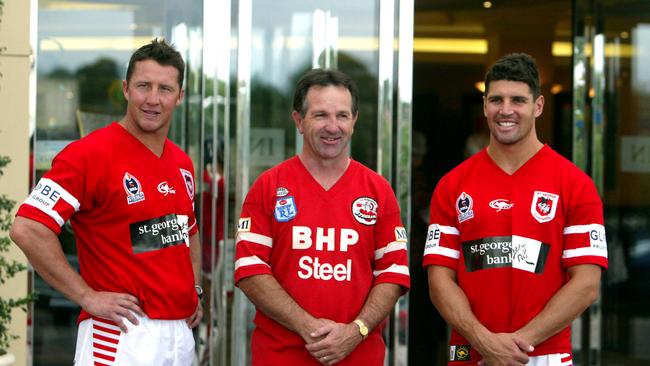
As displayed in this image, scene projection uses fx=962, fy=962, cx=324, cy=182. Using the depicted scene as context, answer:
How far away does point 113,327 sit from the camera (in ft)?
12.1

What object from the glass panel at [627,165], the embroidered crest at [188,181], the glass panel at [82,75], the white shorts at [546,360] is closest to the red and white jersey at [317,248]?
the embroidered crest at [188,181]

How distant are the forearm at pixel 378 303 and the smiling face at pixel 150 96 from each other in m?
1.08

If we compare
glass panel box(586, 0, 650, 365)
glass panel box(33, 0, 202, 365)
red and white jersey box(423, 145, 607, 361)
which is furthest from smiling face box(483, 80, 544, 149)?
glass panel box(586, 0, 650, 365)

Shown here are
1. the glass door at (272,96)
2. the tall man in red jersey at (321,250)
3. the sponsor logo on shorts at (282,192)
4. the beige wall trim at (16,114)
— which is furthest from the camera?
the glass door at (272,96)

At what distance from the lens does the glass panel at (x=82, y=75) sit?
563cm

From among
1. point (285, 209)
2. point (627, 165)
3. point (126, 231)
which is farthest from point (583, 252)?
point (627, 165)

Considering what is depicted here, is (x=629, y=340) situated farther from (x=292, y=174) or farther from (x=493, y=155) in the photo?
(x=292, y=174)

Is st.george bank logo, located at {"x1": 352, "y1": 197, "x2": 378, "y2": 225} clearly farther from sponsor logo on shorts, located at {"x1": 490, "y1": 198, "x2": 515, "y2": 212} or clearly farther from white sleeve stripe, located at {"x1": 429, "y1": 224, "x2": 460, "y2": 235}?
sponsor logo on shorts, located at {"x1": 490, "y1": 198, "x2": 515, "y2": 212}

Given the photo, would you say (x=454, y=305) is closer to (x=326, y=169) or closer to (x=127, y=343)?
(x=326, y=169)

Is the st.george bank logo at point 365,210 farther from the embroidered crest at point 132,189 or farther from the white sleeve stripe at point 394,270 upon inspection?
the embroidered crest at point 132,189

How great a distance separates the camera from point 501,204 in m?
3.71

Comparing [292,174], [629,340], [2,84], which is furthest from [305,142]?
[629,340]

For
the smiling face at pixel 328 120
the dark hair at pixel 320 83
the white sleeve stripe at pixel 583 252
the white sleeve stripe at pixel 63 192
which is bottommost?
the white sleeve stripe at pixel 583 252

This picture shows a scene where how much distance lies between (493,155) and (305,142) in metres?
0.75
